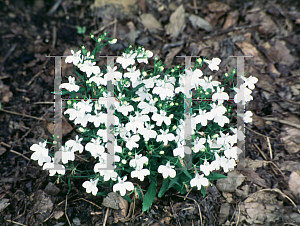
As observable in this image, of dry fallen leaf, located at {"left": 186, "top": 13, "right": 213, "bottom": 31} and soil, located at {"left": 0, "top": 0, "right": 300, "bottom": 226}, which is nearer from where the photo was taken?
soil, located at {"left": 0, "top": 0, "right": 300, "bottom": 226}

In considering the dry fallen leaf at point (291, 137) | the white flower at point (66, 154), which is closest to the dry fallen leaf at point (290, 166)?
the dry fallen leaf at point (291, 137)

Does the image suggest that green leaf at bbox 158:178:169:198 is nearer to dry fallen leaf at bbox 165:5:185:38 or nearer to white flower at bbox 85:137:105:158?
white flower at bbox 85:137:105:158

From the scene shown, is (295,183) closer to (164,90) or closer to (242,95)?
(242,95)

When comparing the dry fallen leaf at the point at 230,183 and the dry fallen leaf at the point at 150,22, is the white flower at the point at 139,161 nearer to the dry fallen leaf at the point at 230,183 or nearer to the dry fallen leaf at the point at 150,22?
the dry fallen leaf at the point at 230,183

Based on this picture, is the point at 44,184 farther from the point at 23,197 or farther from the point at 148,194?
the point at 148,194

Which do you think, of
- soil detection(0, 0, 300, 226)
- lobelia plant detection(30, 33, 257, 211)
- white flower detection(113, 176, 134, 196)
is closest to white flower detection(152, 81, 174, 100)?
lobelia plant detection(30, 33, 257, 211)

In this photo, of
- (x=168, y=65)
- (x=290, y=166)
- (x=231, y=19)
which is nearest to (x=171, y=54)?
(x=168, y=65)

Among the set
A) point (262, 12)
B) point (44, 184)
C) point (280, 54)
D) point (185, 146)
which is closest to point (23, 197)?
point (44, 184)
